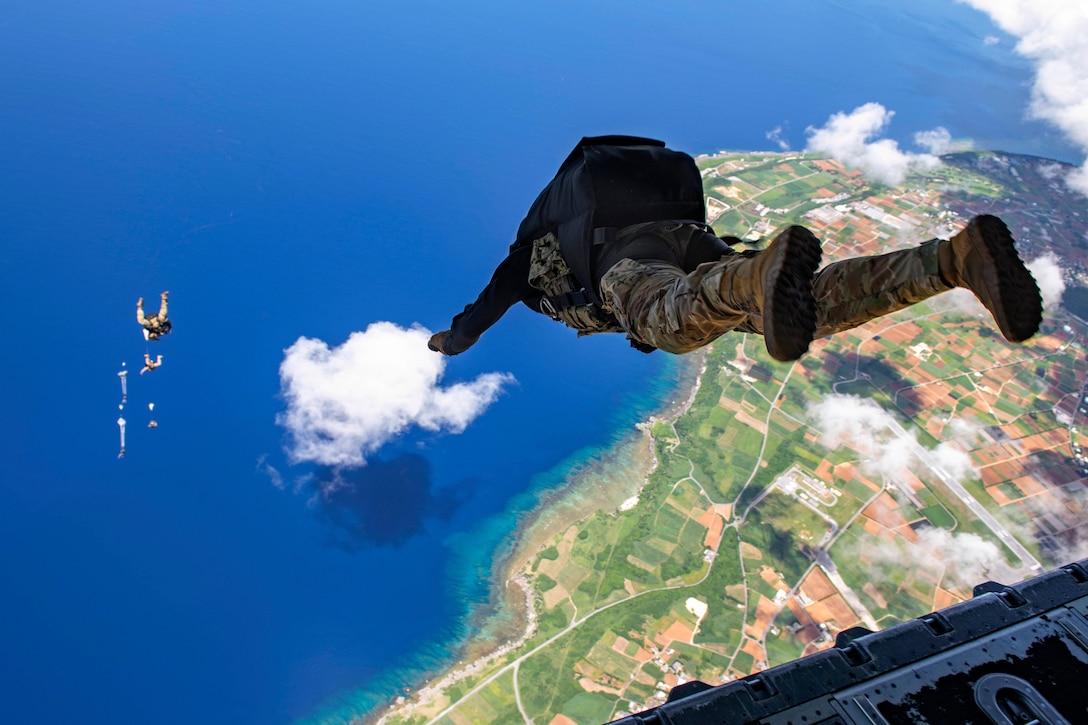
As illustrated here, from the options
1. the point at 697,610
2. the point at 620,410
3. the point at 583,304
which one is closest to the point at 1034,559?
the point at 697,610

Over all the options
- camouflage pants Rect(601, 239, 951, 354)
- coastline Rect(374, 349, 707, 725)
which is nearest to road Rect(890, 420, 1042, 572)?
coastline Rect(374, 349, 707, 725)

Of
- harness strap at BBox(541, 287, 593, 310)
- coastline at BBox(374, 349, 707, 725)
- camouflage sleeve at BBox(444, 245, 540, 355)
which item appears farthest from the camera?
coastline at BBox(374, 349, 707, 725)

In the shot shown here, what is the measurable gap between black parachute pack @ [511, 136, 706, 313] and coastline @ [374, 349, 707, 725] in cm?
1311

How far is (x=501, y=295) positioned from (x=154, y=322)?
51.3ft

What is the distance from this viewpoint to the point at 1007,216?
29484 mm

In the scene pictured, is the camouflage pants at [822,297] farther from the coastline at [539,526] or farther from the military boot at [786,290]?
the coastline at [539,526]

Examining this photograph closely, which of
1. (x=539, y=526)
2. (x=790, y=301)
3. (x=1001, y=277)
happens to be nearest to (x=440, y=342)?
(x=790, y=301)

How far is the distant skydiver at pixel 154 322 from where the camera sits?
15.8m

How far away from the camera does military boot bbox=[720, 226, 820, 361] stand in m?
1.68

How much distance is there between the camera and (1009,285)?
179 cm

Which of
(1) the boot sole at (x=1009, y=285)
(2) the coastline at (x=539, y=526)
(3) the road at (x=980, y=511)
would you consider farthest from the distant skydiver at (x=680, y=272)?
(3) the road at (x=980, y=511)

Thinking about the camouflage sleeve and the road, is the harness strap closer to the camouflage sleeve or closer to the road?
the camouflage sleeve

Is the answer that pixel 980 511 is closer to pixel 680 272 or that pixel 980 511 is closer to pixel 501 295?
pixel 501 295

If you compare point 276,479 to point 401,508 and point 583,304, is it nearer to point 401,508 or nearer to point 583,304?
point 401,508
